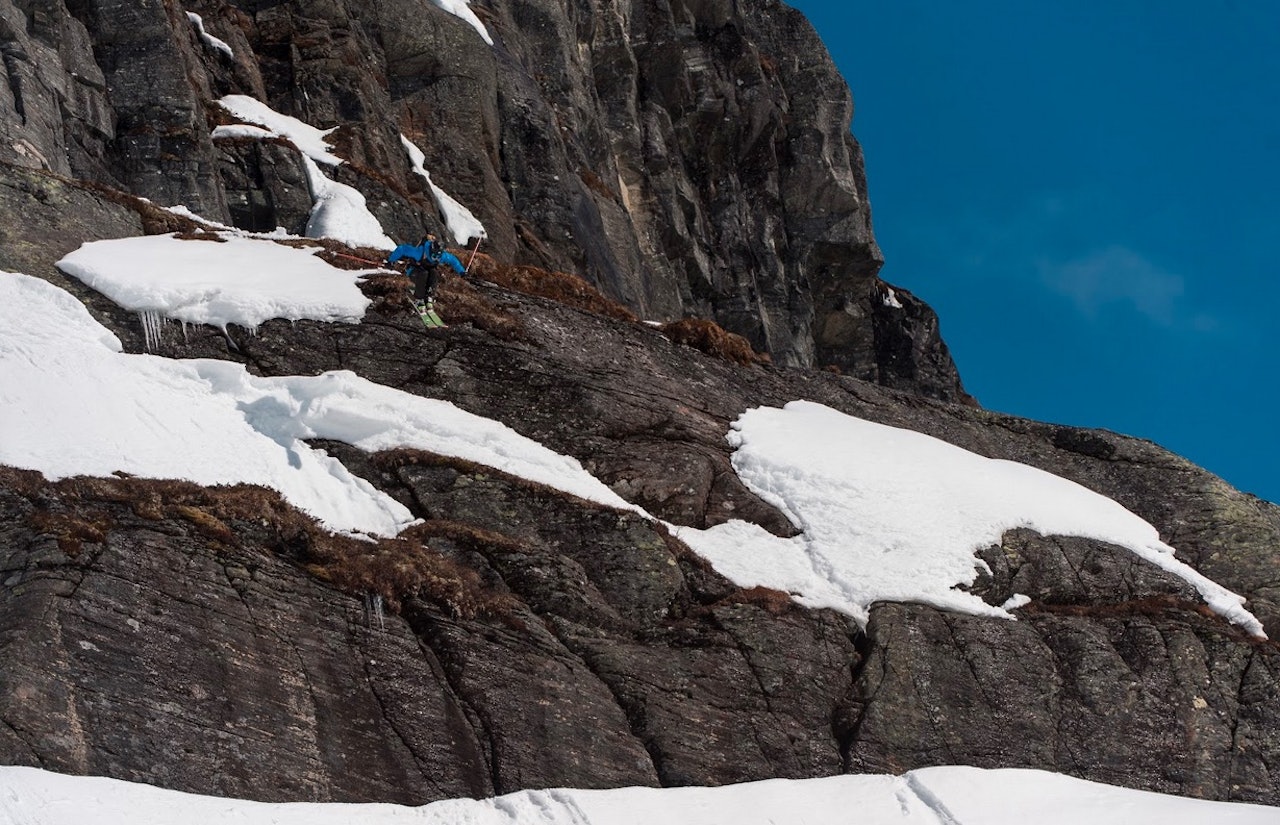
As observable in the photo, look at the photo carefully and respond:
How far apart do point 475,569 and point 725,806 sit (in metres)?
5.02

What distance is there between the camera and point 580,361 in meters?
25.0

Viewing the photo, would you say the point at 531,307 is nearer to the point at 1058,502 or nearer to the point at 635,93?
the point at 1058,502

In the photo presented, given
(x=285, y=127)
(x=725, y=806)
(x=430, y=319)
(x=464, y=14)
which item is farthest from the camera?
(x=464, y=14)

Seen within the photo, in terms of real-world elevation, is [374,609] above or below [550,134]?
below

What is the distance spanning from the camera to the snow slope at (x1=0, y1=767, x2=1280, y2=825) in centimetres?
1294

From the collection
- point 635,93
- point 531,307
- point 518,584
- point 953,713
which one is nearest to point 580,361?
point 531,307

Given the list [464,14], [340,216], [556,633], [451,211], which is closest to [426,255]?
[556,633]

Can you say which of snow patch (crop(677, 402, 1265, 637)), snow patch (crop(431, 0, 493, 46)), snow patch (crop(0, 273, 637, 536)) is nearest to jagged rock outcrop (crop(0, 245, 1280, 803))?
snow patch (crop(677, 402, 1265, 637))

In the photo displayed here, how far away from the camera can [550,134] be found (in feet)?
148

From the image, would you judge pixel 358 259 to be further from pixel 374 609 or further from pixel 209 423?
pixel 374 609

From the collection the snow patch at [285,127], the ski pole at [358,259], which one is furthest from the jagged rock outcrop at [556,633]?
the snow patch at [285,127]

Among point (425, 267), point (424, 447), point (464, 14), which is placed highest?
point (464, 14)

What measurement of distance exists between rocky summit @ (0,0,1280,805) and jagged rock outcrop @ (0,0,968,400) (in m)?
0.20

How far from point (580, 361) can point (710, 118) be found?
3792cm
